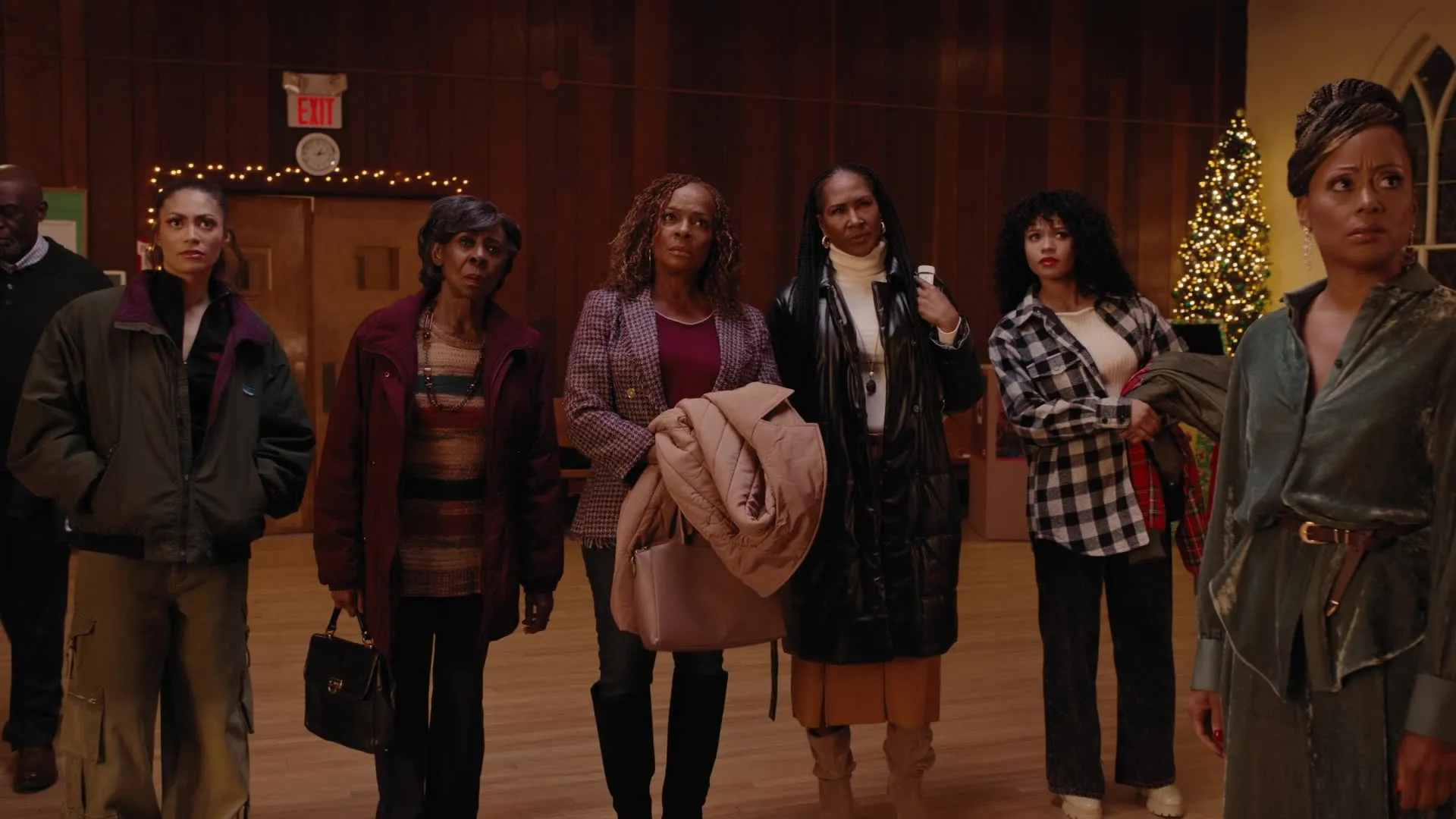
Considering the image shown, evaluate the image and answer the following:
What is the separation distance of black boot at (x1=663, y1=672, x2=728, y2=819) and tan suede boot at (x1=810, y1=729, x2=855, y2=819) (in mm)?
285

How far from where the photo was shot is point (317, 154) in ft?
27.0

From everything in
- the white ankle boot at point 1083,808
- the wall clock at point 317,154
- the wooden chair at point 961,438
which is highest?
the wall clock at point 317,154

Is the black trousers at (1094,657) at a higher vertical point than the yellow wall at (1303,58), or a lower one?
lower

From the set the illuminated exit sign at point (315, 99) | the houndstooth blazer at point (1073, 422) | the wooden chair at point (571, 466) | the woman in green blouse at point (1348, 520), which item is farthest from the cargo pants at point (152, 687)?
the illuminated exit sign at point (315, 99)

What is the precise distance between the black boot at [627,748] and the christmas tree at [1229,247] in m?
7.77

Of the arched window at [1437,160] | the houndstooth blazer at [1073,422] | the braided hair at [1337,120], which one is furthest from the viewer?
the arched window at [1437,160]

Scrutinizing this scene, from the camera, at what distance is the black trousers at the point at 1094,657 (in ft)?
11.5

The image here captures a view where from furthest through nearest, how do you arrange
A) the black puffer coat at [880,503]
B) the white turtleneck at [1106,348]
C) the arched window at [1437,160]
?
the arched window at [1437,160] → the white turtleneck at [1106,348] → the black puffer coat at [880,503]

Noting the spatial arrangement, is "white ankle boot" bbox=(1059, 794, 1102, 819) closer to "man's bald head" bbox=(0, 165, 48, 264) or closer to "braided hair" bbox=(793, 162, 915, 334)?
"braided hair" bbox=(793, 162, 915, 334)

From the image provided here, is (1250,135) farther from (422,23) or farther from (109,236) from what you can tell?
(109,236)

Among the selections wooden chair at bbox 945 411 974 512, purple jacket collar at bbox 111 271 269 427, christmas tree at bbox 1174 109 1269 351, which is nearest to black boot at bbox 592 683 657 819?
purple jacket collar at bbox 111 271 269 427

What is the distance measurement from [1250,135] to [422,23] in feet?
20.5

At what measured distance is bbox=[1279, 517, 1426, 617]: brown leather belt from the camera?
1771 mm

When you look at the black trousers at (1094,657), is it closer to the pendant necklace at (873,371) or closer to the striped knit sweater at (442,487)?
the pendant necklace at (873,371)
